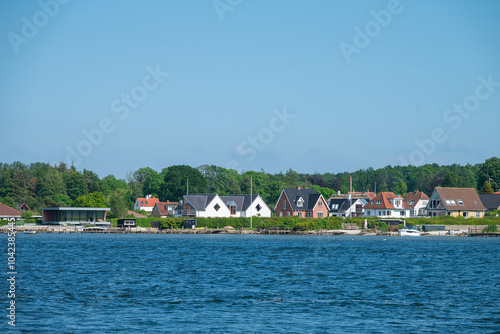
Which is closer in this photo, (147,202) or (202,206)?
(202,206)

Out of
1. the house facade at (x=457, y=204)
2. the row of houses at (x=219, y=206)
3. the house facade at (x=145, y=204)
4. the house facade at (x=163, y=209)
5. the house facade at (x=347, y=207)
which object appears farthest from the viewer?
the house facade at (x=145, y=204)

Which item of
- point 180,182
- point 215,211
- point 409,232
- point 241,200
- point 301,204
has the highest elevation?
point 180,182

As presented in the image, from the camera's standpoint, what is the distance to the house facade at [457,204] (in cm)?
10769

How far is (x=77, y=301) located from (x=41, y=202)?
123700 millimetres

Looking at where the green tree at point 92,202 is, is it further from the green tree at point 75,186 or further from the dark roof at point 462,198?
the dark roof at point 462,198

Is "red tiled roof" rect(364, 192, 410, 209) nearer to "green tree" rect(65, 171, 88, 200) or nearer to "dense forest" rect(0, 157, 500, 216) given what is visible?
"dense forest" rect(0, 157, 500, 216)

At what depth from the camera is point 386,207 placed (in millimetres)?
115062

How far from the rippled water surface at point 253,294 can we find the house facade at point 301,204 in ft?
207

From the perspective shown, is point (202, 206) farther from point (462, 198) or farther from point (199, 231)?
point (462, 198)

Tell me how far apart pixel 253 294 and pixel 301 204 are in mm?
85928

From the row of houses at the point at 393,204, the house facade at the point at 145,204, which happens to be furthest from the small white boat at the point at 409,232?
the house facade at the point at 145,204

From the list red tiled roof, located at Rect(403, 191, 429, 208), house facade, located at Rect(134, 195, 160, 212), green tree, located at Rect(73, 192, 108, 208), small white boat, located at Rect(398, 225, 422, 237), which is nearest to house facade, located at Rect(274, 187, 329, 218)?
red tiled roof, located at Rect(403, 191, 429, 208)

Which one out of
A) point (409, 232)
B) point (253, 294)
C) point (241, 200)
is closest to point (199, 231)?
point (241, 200)

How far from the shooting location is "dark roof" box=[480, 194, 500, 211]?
11562 cm
